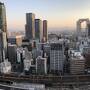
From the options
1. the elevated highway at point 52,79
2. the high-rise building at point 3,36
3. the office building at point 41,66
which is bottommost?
the elevated highway at point 52,79

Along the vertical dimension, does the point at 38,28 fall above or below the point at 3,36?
above

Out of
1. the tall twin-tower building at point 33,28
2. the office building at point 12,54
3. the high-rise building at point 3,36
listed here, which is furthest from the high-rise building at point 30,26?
the office building at point 12,54

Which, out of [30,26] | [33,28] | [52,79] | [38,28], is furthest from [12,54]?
[30,26]

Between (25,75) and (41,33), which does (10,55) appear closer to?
(25,75)

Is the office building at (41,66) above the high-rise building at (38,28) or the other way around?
the other way around

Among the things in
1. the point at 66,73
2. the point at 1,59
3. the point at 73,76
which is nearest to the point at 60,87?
the point at 73,76

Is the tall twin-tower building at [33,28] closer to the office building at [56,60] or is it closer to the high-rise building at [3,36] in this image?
the high-rise building at [3,36]

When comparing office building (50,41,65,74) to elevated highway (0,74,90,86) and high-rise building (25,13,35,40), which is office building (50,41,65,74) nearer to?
elevated highway (0,74,90,86)

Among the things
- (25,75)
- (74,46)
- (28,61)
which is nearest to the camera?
(25,75)

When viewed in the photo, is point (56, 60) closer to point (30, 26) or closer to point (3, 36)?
point (3, 36)

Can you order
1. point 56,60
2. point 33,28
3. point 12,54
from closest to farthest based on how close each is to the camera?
point 56,60 < point 12,54 < point 33,28

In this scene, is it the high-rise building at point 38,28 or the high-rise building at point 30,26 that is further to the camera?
the high-rise building at point 30,26
